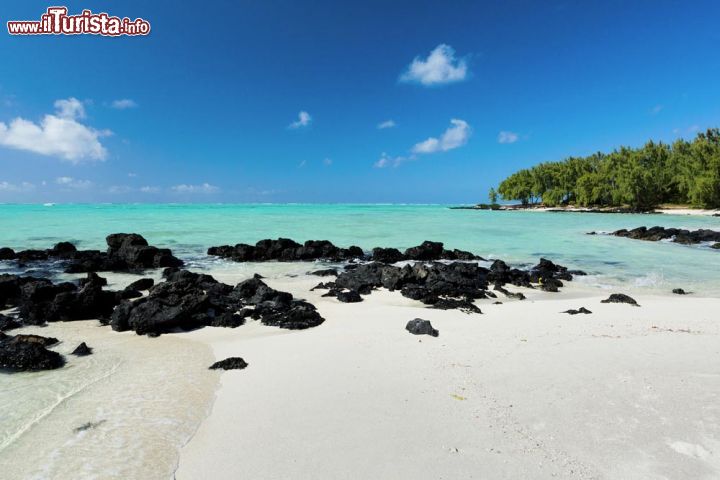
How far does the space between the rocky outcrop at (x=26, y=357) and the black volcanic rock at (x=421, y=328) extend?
5788 mm

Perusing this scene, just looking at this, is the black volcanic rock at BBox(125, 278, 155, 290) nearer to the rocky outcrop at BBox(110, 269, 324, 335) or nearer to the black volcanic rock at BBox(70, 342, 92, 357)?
the rocky outcrop at BBox(110, 269, 324, 335)

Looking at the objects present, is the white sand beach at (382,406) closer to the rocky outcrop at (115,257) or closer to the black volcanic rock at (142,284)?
the black volcanic rock at (142,284)

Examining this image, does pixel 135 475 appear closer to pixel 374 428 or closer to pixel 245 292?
pixel 374 428

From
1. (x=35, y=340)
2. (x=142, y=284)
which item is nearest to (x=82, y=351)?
(x=35, y=340)

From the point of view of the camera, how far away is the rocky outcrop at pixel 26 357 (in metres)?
5.61

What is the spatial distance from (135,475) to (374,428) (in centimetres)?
225

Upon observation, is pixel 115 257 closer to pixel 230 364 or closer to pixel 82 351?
pixel 82 351

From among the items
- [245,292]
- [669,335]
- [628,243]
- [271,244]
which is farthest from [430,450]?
[628,243]

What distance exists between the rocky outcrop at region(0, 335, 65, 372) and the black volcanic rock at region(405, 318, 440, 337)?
19.0ft

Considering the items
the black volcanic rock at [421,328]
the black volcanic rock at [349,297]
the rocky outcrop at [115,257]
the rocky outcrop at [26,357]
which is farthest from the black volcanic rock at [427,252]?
the rocky outcrop at [26,357]

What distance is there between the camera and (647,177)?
75.6 m

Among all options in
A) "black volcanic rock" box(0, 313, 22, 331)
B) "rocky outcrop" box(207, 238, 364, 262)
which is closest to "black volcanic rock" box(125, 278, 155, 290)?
"black volcanic rock" box(0, 313, 22, 331)

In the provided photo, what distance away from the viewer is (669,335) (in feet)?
22.0

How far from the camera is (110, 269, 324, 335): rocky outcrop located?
7754 mm
